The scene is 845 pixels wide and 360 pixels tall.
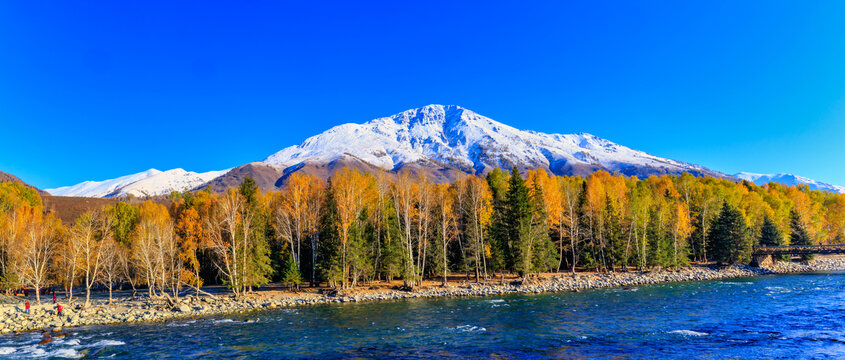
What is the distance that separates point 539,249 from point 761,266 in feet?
121

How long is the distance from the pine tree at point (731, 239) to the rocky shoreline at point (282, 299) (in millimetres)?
1762

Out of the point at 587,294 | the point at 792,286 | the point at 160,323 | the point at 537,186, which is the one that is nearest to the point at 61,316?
the point at 160,323

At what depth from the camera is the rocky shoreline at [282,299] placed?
34.0m

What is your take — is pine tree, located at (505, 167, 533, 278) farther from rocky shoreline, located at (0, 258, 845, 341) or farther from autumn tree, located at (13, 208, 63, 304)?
autumn tree, located at (13, 208, 63, 304)

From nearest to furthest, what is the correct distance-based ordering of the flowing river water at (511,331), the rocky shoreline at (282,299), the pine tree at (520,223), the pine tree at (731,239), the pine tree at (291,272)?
1. the flowing river water at (511,331)
2. the rocky shoreline at (282,299)
3. the pine tree at (291,272)
4. the pine tree at (520,223)
5. the pine tree at (731,239)

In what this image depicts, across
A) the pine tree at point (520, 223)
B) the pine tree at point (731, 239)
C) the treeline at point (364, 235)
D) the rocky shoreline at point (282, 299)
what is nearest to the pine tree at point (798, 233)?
the treeline at point (364, 235)

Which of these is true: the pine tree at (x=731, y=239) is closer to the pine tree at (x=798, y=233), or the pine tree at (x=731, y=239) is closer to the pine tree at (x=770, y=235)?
the pine tree at (x=770, y=235)

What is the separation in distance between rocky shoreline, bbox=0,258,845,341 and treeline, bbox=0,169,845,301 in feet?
6.54

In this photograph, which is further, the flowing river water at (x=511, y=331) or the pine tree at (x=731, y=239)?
the pine tree at (x=731, y=239)

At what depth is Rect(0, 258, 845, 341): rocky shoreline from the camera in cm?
3396

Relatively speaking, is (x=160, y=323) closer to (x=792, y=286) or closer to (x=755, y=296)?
(x=755, y=296)

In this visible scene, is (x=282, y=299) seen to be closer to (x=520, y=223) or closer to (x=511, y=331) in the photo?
(x=511, y=331)

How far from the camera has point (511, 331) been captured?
25.5m

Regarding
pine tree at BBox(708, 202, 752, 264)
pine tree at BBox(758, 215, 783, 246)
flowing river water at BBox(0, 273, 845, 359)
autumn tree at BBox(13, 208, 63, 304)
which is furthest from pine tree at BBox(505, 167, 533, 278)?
autumn tree at BBox(13, 208, 63, 304)
